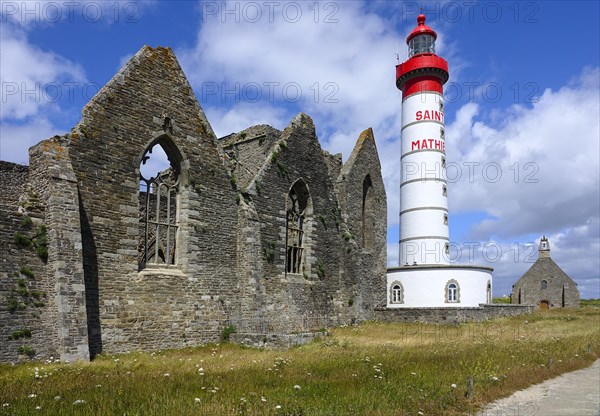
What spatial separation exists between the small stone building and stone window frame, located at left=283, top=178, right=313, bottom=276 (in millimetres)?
35474

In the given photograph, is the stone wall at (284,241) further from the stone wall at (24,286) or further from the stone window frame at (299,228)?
the stone wall at (24,286)

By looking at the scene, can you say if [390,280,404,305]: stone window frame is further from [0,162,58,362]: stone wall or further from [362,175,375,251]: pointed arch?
[0,162,58,362]: stone wall

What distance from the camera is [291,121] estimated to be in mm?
22750

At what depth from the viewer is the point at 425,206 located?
112 ft

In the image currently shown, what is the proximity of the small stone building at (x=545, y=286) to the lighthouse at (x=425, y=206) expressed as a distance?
2013 cm

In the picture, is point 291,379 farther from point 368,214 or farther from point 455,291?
point 455,291

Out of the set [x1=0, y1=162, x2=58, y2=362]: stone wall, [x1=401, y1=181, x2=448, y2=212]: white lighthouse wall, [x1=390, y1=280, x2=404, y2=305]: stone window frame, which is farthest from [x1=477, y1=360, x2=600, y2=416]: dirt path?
[x1=401, y1=181, x2=448, y2=212]: white lighthouse wall

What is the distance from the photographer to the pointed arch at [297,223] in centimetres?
2248

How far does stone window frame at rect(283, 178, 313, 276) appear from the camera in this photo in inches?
885

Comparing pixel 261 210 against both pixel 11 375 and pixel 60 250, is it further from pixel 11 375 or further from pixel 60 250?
pixel 11 375

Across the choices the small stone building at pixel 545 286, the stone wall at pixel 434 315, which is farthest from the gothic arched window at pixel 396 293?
the small stone building at pixel 545 286

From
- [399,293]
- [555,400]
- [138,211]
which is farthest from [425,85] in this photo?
[555,400]

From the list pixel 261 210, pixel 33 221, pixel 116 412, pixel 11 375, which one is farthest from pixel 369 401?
pixel 261 210

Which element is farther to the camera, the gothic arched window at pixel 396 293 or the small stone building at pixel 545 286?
the small stone building at pixel 545 286
